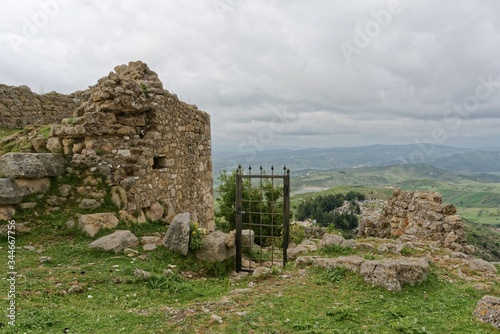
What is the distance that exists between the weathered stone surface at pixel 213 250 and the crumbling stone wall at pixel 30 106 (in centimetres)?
907

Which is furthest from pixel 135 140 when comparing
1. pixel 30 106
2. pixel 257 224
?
pixel 30 106

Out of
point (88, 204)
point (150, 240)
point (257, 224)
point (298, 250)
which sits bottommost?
point (298, 250)

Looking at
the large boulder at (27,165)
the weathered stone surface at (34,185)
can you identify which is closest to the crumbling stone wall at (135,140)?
the large boulder at (27,165)

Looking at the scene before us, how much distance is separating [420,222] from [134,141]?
10354 millimetres

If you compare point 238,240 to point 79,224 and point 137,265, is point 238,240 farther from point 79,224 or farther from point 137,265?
point 79,224

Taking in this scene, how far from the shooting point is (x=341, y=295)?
5828 mm

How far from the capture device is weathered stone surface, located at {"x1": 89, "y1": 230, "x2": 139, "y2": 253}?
7387mm

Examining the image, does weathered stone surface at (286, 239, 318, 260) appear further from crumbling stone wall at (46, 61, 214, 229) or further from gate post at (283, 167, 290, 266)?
crumbling stone wall at (46, 61, 214, 229)

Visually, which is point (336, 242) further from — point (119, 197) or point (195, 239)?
point (119, 197)

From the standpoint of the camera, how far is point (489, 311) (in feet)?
15.7

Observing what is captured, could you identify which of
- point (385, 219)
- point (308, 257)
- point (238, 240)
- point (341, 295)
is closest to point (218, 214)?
point (385, 219)

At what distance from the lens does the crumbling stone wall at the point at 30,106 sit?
12.0 meters

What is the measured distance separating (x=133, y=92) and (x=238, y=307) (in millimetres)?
6825

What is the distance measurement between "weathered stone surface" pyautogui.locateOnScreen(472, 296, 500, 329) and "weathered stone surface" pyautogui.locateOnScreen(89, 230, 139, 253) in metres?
6.98
